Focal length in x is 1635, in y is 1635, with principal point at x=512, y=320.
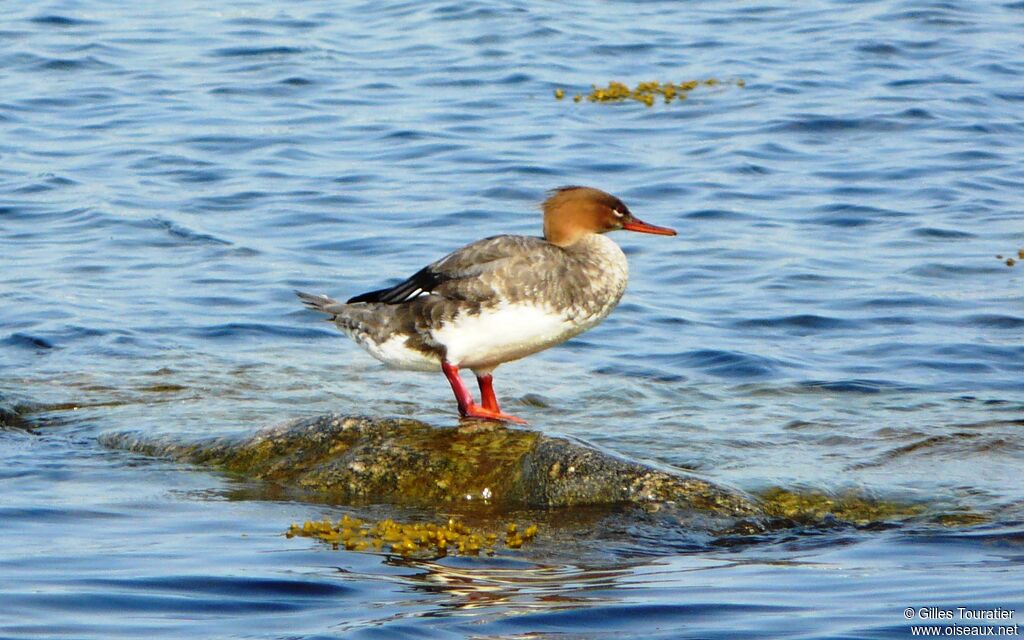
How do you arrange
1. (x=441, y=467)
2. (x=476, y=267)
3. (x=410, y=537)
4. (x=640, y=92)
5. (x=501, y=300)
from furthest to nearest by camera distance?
(x=640, y=92) → (x=476, y=267) → (x=501, y=300) → (x=441, y=467) → (x=410, y=537)

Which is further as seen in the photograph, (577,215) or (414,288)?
(577,215)

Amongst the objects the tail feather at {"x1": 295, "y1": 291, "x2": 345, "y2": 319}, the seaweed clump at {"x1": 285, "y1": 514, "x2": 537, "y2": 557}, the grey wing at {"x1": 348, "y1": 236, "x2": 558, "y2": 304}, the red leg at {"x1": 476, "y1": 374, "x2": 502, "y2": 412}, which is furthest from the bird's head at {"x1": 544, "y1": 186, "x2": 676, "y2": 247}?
the seaweed clump at {"x1": 285, "y1": 514, "x2": 537, "y2": 557}

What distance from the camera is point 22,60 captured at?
62.3 ft

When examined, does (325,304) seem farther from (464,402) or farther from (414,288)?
(464,402)

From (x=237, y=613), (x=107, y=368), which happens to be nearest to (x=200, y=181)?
(x=107, y=368)

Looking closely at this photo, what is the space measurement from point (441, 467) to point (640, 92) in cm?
989

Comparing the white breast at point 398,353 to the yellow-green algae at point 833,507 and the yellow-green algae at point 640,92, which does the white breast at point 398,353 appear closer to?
the yellow-green algae at point 833,507

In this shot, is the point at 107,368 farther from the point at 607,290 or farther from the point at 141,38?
the point at 141,38

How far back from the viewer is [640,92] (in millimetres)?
16906

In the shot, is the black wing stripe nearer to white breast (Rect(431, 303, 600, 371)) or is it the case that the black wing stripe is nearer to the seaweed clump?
white breast (Rect(431, 303, 600, 371))

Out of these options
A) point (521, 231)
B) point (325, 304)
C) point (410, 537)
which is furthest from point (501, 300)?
point (521, 231)

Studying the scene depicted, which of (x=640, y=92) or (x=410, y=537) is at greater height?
(x=640, y=92)

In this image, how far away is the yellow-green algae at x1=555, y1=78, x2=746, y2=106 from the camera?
55.4 ft

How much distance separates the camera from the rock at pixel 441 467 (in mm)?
7262
